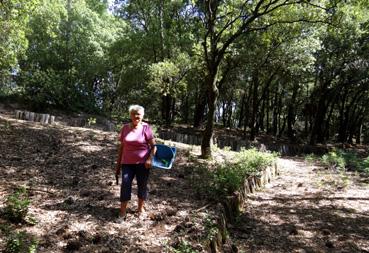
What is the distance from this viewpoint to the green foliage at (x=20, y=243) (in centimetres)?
383

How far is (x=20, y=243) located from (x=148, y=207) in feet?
7.57

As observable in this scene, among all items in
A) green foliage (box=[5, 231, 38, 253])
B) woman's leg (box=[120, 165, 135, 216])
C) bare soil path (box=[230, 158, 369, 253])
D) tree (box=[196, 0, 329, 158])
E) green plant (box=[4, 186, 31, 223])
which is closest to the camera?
green foliage (box=[5, 231, 38, 253])

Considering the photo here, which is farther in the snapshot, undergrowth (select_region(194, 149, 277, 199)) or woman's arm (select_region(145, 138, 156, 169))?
undergrowth (select_region(194, 149, 277, 199))

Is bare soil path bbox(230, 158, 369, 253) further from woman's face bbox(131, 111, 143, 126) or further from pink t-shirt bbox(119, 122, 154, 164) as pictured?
woman's face bbox(131, 111, 143, 126)

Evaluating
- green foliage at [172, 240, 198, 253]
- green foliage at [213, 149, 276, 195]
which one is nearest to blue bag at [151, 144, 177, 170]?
green foliage at [213, 149, 276, 195]

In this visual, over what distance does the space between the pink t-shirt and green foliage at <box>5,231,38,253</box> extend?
1557 mm

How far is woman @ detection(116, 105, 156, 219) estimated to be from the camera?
5.22m

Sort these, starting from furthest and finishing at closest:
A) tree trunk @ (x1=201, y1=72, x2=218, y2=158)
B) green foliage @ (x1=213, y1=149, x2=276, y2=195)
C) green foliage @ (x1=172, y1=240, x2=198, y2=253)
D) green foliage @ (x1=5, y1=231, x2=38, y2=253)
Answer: tree trunk @ (x1=201, y1=72, x2=218, y2=158) → green foliage @ (x1=213, y1=149, x2=276, y2=195) → green foliage @ (x1=172, y1=240, x2=198, y2=253) → green foliage @ (x1=5, y1=231, x2=38, y2=253)

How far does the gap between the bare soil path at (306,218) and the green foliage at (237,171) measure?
0.53m

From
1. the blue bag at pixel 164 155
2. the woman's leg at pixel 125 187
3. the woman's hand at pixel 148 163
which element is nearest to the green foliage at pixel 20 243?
the woman's leg at pixel 125 187

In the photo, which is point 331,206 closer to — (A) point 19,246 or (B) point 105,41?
(A) point 19,246

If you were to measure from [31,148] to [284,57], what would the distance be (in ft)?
44.1

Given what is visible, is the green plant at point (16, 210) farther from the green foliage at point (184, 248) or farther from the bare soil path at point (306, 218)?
the bare soil path at point (306, 218)

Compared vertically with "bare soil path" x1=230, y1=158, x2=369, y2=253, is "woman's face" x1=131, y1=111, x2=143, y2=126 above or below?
above
